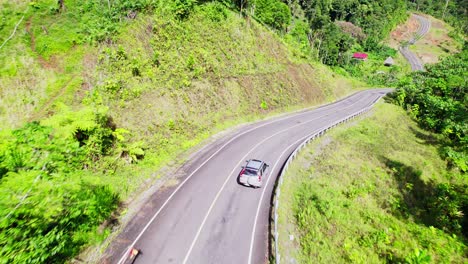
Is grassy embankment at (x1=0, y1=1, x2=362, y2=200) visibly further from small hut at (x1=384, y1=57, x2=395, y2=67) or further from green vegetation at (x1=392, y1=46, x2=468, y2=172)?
small hut at (x1=384, y1=57, x2=395, y2=67)

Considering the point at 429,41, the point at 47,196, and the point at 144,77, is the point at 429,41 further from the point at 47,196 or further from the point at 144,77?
the point at 47,196

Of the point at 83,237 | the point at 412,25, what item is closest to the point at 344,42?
the point at 412,25

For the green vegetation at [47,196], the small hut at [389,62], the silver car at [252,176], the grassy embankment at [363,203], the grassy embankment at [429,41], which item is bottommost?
the grassy embankment at [363,203]

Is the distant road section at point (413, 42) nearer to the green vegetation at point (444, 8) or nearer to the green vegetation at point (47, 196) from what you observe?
the green vegetation at point (444, 8)

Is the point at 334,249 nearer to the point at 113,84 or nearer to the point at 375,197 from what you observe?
the point at 375,197

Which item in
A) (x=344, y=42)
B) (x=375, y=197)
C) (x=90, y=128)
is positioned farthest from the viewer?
(x=344, y=42)

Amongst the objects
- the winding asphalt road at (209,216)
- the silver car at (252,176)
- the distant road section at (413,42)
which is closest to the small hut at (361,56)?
the distant road section at (413,42)

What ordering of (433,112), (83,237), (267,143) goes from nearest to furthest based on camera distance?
(83,237) → (267,143) → (433,112)

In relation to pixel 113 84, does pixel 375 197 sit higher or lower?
lower
